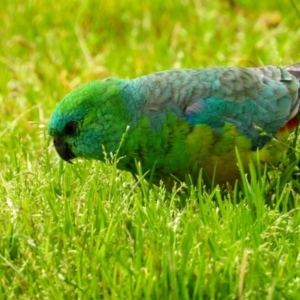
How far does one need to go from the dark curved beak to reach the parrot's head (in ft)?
0.06

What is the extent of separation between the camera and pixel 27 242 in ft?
10.3

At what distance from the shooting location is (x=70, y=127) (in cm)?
396

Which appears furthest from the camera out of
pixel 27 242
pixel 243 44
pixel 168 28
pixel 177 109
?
pixel 168 28

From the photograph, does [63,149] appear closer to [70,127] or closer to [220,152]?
[70,127]

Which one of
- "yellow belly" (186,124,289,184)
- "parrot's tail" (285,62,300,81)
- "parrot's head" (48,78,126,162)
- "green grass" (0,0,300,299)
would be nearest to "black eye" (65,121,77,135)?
"parrot's head" (48,78,126,162)

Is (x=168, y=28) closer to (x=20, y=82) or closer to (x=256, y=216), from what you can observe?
(x=20, y=82)

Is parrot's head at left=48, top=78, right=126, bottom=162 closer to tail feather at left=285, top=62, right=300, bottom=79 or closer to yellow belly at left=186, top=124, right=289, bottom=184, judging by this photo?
yellow belly at left=186, top=124, right=289, bottom=184

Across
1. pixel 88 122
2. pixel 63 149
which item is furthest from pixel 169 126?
pixel 63 149

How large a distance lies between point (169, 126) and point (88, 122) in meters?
0.41

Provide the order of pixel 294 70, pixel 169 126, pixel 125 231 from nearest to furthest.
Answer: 1. pixel 125 231
2. pixel 169 126
3. pixel 294 70

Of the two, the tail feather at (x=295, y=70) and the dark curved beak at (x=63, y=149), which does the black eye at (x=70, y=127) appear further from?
the tail feather at (x=295, y=70)

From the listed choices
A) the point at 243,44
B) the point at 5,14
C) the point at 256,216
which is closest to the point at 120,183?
the point at 256,216

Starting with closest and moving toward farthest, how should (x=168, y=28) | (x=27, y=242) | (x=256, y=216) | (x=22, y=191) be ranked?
(x=27, y=242) → (x=256, y=216) → (x=22, y=191) → (x=168, y=28)

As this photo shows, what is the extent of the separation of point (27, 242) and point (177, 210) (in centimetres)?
78
